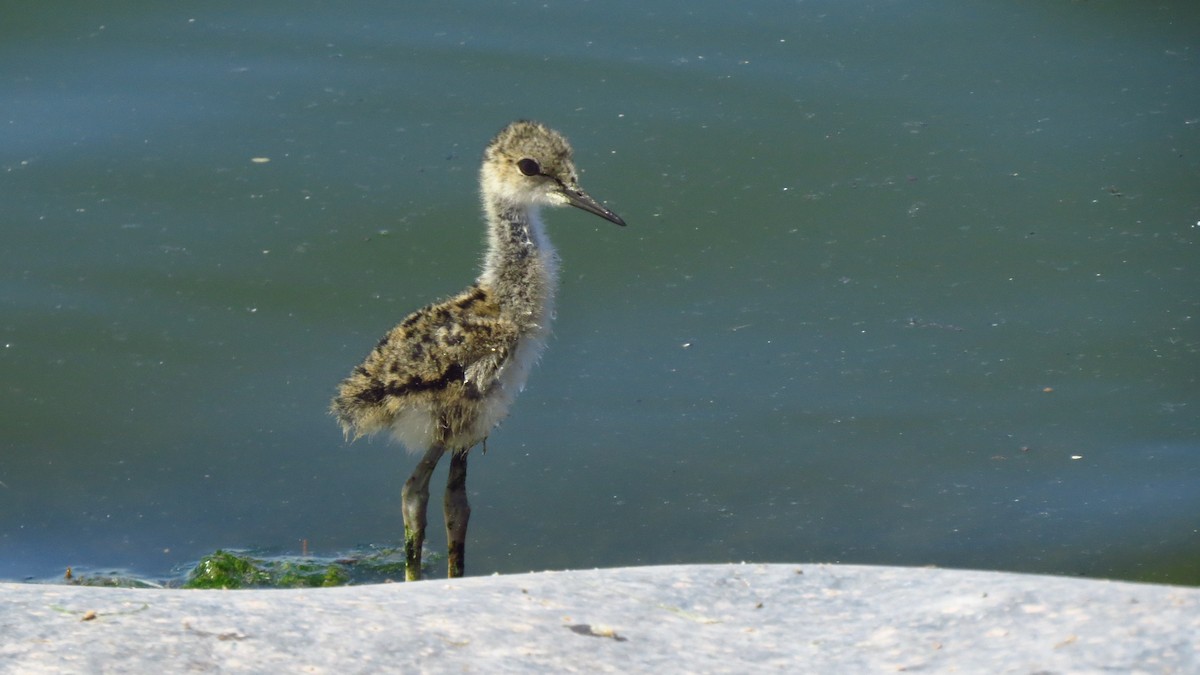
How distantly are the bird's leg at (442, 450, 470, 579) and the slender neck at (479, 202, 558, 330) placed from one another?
42 centimetres

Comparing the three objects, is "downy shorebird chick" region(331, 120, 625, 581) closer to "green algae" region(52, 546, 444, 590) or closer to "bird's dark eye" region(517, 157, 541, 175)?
"bird's dark eye" region(517, 157, 541, 175)

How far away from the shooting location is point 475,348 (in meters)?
4.26

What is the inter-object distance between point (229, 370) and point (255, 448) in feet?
1.37

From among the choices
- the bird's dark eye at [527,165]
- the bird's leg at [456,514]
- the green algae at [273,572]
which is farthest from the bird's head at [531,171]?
the green algae at [273,572]

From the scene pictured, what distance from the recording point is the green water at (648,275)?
4.82 metres

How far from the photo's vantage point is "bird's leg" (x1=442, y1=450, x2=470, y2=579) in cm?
442

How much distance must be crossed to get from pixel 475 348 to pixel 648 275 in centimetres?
159

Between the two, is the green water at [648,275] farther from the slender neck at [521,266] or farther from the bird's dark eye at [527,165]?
the bird's dark eye at [527,165]

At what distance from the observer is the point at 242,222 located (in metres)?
5.95

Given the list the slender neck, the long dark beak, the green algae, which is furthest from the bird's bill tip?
the green algae

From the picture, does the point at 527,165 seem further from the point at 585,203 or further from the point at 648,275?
the point at 648,275

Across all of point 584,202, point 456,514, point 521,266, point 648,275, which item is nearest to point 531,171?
point 584,202

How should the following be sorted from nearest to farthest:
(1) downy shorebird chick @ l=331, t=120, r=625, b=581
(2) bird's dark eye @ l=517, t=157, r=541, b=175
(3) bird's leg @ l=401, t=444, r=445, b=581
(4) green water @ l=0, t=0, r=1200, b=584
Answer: (1) downy shorebird chick @ l=331, t=120, r=625, b=581
(3) bird's leg @ l=401, t=444, r=445, b=581
(2) bird's dark eye @ l=517, t=157, r=541, b=175
(4) green water @ l=0, t=0, r=1200, b=584

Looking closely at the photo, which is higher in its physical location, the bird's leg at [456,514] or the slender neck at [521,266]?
the slender neck at [521,266]
